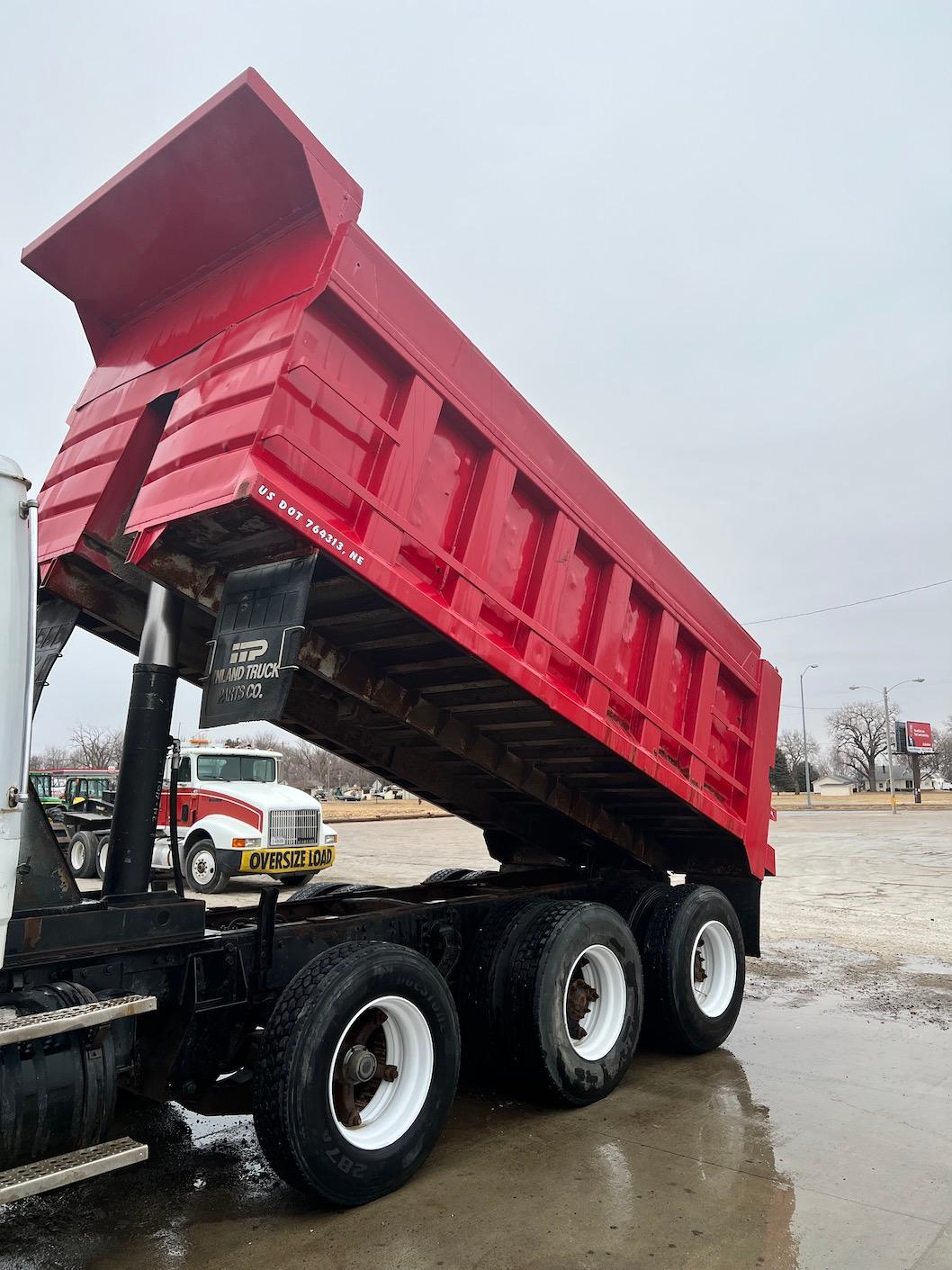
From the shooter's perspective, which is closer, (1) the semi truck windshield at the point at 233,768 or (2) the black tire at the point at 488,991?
(2) the black tire at the point at 488,991

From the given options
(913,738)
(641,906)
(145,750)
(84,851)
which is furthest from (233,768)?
(913,738)

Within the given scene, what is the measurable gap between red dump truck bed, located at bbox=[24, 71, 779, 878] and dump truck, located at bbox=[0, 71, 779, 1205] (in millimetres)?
19

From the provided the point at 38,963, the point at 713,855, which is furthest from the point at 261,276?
the point at 713,855

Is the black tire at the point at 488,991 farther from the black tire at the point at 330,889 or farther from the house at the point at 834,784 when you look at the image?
the house at the point at 834,784

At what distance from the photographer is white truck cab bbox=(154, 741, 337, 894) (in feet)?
45.0

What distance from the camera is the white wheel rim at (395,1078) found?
406 centimetres

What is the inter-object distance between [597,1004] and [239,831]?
931cm

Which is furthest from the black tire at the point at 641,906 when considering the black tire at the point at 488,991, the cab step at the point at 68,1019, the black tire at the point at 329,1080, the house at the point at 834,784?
the house at the point at 834,784

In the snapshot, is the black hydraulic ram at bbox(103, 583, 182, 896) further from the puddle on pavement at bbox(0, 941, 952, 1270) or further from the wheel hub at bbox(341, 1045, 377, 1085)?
the puddle on pavement at bbox(0, 941, 952, 1270)

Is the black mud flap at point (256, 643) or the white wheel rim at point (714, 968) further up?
the black mud flap at point (256, 643)

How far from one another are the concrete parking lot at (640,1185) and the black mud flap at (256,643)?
2.03m

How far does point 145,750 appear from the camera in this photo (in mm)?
4324

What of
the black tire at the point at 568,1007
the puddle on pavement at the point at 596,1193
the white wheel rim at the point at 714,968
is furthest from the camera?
the white wheel rim at the point at 714,968

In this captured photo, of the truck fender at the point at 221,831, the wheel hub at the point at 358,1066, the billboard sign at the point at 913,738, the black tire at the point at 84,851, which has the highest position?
the billboard sign at the point at 913,738
